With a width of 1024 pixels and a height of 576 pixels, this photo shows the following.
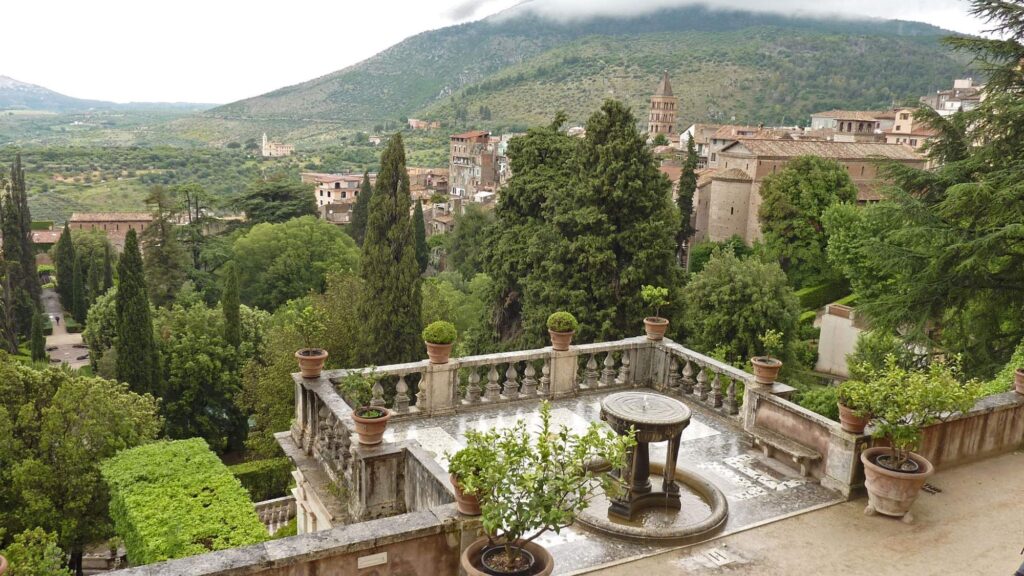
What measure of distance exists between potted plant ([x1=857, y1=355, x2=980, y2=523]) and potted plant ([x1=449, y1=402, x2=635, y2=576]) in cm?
391

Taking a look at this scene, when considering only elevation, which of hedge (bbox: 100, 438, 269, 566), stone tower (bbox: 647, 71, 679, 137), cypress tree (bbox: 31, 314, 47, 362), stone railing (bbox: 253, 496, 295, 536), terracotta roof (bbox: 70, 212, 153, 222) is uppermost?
stone tower (bbox: 647, 71, 679, 137)

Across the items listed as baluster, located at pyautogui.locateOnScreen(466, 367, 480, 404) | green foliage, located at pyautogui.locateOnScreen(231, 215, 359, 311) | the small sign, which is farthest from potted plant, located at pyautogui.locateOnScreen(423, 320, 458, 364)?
green foliage, located at pyautogui.locateOnScreen(231, 215, 359, 311)

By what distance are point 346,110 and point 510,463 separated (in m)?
194

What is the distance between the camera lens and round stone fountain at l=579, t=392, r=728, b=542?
755cm

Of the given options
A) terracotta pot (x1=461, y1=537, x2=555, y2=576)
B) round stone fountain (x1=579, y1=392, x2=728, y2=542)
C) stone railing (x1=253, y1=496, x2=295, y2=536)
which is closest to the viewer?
terracotta pot (x1=461, y1=537, x2=555, y2=576)

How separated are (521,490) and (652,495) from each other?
144 inches

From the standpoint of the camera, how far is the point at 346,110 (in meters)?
189

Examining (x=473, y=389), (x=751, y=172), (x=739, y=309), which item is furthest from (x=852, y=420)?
(x=751, y=172)

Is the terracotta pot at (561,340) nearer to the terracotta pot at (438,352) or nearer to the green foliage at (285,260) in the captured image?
the terracotta pot at (438,352)

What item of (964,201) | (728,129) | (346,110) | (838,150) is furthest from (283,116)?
(964,201)

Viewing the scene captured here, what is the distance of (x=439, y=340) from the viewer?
10.5 metres

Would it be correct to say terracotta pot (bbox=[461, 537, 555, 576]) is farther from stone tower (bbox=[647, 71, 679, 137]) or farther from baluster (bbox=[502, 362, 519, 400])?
stone tower (bbox=[647, 71, 679, 137])

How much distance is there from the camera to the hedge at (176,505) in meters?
12.0

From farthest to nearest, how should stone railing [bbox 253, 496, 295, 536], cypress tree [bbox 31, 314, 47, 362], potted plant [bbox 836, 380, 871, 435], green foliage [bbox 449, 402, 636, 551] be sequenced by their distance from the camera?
cypress tree [bbox 31, 314, 47, 362]
stone railing [bbox 253, 496, 295, 536]
potted plant [bbox 836, 380, 871, 435]
green foliage [bbox 449, 402, 636, 551]
